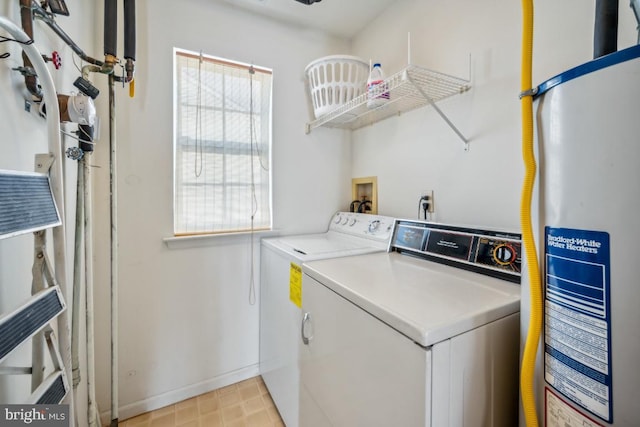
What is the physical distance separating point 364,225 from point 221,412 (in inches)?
57.2

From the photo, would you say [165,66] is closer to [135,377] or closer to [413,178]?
[413,178]

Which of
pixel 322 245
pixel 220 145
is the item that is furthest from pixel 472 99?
pixel 220 145

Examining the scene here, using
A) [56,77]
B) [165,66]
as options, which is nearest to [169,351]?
[56,77]

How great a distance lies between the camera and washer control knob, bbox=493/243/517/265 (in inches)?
37.1

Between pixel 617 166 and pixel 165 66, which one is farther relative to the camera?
pixel 165 66

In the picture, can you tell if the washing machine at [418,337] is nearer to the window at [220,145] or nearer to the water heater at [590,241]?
the water heater at [590,241]

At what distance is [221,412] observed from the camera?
5.14 ft

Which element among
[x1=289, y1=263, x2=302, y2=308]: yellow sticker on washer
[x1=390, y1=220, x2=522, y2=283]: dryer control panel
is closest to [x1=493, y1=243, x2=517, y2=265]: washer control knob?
[x1=390, y1=220, x2=522, y2=283]: dryer control panel

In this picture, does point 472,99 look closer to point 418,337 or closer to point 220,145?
point 418,337

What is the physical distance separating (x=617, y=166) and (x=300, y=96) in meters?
1.82

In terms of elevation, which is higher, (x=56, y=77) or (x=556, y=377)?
(x=56, y=77)

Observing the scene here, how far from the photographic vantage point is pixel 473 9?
127 cm

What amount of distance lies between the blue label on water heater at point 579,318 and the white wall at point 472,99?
614 mm

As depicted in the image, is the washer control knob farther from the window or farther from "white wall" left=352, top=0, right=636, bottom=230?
the window
